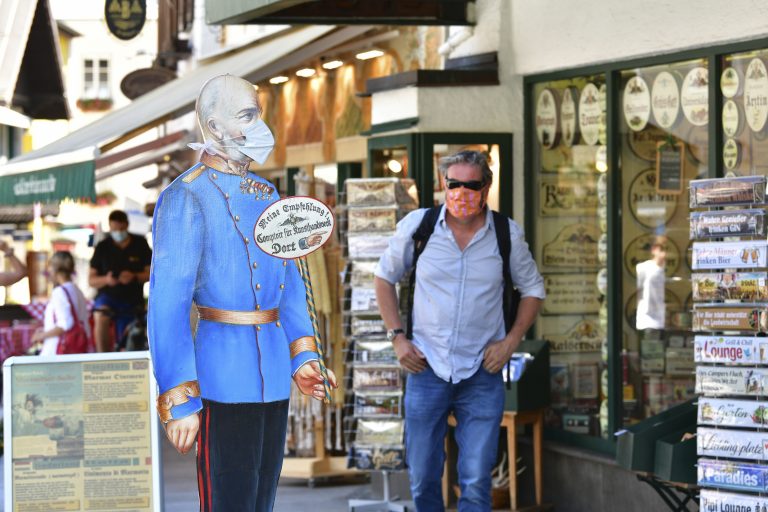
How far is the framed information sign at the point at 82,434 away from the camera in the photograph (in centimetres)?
621

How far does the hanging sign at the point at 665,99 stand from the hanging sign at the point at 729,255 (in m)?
1.55

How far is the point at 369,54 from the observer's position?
12.6 m

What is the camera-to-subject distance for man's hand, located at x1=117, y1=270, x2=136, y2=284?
588 inches

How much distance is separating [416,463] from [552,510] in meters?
2.06

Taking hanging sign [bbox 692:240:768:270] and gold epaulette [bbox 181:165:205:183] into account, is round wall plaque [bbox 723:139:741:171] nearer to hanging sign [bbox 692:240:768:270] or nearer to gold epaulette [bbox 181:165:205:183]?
hanging sign [bbox 692:240:768:270]

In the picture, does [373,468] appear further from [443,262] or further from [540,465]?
[443,262]

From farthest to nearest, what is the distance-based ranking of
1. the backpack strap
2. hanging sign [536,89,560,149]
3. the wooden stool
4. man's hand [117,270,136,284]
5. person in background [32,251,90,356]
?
1. man's hand [117,270,136,284]
2. person in background [32,251,90,356]
3. hanging sign [536,89,560,149]
4. the wooden stool
5. the backpack strap

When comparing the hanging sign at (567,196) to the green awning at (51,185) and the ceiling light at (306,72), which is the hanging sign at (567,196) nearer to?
the green awning at (51,185)

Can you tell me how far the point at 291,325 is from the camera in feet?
15.7

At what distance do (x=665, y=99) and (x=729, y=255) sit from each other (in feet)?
5.79

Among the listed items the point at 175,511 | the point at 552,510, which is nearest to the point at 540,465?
the point at 552,510

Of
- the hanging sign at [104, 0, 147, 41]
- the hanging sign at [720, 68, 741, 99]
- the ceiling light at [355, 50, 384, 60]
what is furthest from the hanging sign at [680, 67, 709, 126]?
the hanging sign at [104, 0, 147, 41]

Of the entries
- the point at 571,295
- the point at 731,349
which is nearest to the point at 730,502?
the point at 731,349

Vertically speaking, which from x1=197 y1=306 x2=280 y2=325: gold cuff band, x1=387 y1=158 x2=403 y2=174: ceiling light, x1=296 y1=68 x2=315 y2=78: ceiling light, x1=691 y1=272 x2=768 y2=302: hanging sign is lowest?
x1=197 y1=306 x2=280 y2=325: gold cuff band
